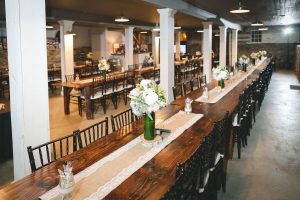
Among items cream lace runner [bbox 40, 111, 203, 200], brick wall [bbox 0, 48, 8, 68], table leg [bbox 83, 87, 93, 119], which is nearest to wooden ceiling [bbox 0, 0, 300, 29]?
table leg [bbox 83, 87, 93, 119]

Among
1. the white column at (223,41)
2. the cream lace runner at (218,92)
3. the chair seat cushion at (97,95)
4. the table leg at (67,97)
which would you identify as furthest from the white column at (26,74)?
the white column at (223,41)

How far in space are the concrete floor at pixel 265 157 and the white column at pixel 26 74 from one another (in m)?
0.74

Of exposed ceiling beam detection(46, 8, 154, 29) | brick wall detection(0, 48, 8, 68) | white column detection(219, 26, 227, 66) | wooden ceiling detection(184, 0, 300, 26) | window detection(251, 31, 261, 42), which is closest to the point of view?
wooden ceiling detection(184, 0, 300, 26)

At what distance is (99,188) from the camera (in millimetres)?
2156

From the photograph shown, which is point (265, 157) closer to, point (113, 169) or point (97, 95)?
point (113, 169)

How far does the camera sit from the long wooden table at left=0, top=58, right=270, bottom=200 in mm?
2064

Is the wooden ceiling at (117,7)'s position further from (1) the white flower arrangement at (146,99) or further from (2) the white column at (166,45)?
(1) the white flower arrangement at (146,99)

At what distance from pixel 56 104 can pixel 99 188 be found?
7208mm

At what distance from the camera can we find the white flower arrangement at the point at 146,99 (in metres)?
2.85

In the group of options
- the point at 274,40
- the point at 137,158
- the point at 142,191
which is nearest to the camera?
the point at 142,191

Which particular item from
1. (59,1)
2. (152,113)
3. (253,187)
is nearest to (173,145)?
(152,113)

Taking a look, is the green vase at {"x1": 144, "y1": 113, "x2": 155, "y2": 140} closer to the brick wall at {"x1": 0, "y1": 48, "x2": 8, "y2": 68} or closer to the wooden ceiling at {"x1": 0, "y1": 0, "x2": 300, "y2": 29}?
the wooden ceiling at {"x1": 0, "y1": 0, "x2": 300, "y2": 29}

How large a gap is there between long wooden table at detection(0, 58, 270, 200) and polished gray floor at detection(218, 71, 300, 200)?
2.83ft

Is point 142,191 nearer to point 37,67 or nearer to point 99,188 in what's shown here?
point 99,188
